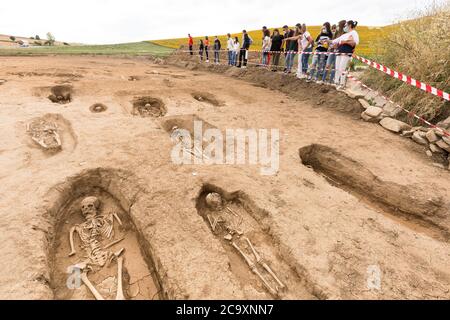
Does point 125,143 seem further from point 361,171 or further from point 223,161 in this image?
point 361,171

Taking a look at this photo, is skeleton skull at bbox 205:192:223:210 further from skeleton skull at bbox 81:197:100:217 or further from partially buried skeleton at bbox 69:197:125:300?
skeleton skull at bbox 81:197:100:217

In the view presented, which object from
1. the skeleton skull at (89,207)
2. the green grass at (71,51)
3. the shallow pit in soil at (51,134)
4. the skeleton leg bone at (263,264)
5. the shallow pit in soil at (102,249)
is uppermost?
the green grass at (71,51)

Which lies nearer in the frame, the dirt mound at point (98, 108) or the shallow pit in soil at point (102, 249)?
the shallow pit in soil at point (102, 249)

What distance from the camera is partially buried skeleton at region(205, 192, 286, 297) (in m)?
3.27

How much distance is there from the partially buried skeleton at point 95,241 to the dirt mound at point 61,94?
269 inches

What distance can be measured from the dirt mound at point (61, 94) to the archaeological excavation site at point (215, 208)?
1.23 meters

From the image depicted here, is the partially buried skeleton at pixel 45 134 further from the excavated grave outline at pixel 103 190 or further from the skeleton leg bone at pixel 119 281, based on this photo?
the skeleton leg bone at pixel 119 281

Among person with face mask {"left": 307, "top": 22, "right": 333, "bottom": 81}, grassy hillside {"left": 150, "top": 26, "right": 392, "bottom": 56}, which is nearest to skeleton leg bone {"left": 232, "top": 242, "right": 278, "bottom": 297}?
person with face mask {"left": 307, "top": 22, "right": 333, "bottom": 81}

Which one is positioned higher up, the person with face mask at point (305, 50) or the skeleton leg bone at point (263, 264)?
the person with face mask at point (305, 50)

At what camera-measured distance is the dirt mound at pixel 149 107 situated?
9087 mm

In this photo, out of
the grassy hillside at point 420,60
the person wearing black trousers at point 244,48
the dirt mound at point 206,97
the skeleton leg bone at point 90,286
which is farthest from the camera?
the person wearing black trousers at point 244,48

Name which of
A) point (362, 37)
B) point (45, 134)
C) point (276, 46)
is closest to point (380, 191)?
point (45, 134)

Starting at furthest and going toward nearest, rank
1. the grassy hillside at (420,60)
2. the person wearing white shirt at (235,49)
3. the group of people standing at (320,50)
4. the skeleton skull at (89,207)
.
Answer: the person wearing white shirt at (235,49) → the group of people standing at (320,50) → the grassy hillside at (420,60) → the skeleton skull at (89,207)

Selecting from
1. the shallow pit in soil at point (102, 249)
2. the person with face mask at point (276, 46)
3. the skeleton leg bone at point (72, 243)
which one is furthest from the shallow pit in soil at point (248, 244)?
the person with face mask at point (276, 46)
